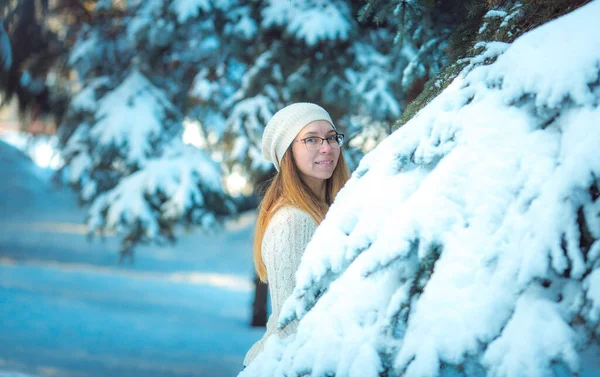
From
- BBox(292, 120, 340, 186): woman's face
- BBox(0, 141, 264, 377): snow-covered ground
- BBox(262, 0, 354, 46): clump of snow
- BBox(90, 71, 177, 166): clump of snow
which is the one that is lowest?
BBox(0, 141, 264, 377): snow-covered ground

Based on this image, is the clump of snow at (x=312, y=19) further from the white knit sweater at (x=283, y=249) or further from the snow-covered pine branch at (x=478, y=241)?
the snow-covered pine branch at (x=478, y=241)

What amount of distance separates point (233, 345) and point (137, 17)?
445 centimetres

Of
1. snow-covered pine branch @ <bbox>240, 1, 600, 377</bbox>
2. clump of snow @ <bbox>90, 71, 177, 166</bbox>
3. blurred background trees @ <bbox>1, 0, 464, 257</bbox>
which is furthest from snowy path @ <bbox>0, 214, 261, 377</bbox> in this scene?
snow-covered pine branch @ <bbox>240, 1, 600, 377</bbox>

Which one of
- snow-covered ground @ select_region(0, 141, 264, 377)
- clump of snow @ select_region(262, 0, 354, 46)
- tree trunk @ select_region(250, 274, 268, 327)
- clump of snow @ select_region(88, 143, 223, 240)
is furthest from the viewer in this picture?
tree trunk @ select_region(250, 274, 268, 327)

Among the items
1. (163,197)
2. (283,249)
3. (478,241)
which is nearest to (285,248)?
(283,249)

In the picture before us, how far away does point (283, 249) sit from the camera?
A: 7.21 ft

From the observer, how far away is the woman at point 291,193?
221cm

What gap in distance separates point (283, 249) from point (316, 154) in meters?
0.48

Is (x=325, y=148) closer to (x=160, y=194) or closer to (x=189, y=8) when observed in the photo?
(x=189, y=8)

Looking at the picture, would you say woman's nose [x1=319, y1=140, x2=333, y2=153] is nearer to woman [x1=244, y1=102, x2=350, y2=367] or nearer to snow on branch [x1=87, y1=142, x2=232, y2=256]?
woman [x1=244, y1=102, x2=350, y2=367]

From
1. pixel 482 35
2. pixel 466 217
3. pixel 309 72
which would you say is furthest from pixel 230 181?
pixel 466 217

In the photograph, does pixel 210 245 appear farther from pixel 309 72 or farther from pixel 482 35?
pixel 482 35

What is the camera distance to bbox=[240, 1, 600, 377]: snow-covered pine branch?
1197mm

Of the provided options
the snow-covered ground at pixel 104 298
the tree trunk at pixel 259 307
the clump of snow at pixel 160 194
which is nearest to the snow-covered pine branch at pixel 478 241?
→ the clump of snow at pixel 160 194
